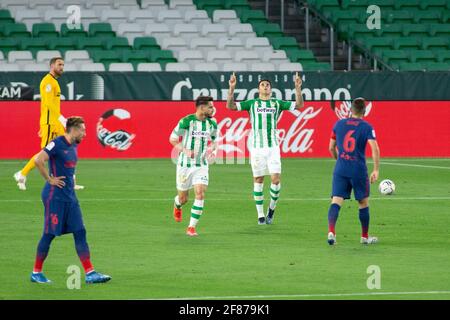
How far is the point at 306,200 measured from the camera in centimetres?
2123

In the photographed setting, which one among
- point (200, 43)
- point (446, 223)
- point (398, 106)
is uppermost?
point (200, 43)

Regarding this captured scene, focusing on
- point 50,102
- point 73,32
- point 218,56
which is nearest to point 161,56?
point 218,56

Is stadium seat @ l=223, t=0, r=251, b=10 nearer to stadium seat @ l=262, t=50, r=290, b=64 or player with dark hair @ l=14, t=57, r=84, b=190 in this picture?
stadium seat @ l=262, t=50, r=290, b=64

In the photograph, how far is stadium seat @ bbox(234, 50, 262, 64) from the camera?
3516cm

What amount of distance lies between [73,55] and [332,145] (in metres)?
19.3

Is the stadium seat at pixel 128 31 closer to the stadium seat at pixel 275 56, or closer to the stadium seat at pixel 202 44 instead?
the stadium seat at pixel 202 44

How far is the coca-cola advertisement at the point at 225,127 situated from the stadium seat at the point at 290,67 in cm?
300

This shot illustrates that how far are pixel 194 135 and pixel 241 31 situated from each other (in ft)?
67.0

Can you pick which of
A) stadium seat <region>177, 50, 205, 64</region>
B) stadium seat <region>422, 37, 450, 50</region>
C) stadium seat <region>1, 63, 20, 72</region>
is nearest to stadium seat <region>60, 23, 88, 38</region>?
stadium seat <region>1, 63, 20, 72</region>

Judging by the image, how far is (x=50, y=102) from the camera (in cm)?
2148

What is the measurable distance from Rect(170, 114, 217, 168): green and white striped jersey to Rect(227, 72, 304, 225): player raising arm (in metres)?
1.24

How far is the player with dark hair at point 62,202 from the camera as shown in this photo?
473 inches
